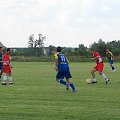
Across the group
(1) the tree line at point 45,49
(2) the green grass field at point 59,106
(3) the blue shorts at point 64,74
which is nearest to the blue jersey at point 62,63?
(3) the blue shorts at point 64,74

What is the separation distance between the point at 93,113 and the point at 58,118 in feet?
4.19

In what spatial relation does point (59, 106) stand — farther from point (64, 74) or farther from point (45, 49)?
point (45, 49)

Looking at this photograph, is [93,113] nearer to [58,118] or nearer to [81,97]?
[58,118]

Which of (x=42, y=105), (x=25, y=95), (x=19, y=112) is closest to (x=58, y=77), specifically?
(x=25, y=95)

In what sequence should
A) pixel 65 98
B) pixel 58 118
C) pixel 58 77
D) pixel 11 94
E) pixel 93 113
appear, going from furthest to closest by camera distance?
pixel 58 77 < pixel 11 94 < pixel 65 98 < pixel 93 113 < pixel 58 118

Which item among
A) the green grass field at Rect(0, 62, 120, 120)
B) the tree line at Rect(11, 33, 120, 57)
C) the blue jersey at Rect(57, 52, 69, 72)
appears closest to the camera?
the green grass field at Rect(0, 62, 120, 120)

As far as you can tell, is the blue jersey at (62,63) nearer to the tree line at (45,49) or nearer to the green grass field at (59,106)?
the green grass field at (59,106)

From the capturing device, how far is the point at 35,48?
130250mm

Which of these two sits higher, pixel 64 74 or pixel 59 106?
pixel 64 74

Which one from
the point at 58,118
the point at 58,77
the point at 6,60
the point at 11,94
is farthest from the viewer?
the point at 6,60

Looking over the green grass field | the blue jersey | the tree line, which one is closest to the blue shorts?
the blue jersey

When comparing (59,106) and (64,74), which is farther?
(64,74)

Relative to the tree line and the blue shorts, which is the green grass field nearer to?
the blue shorts

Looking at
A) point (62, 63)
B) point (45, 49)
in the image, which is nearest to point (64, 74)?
point (62, 63)
